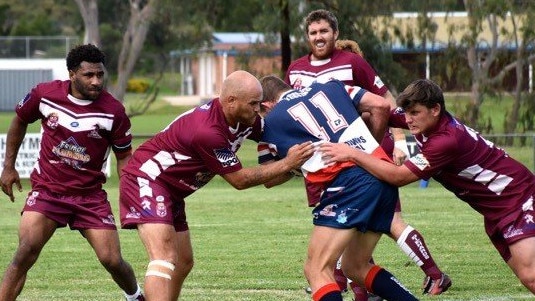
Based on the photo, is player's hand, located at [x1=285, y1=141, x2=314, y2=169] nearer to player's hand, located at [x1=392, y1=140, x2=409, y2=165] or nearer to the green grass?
player's hand, located at [x1=392, y1=140, x2=409, y2=165]

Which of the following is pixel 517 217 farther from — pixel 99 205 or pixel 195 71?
pixel 195 71

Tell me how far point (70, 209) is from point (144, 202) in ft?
3.71

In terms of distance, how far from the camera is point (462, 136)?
317 inches

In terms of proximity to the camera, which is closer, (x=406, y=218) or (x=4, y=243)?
(x=4, y=243)

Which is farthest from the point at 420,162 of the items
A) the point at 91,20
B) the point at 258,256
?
the point at 91,20

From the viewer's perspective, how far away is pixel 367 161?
7.75 metres

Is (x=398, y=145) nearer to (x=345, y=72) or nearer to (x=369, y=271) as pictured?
(x=345, y=72)

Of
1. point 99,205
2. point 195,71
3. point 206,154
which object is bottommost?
point 195,71

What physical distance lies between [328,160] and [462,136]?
95cm

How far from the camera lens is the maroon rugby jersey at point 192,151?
793cm

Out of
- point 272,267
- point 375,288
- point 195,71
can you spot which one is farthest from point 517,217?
point 195,71

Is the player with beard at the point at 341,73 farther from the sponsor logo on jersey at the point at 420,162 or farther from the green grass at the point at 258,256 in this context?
the sponsor logo on jersey at the point at 420,162

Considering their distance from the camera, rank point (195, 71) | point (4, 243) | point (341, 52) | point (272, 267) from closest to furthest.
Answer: point (341, 52) < point (272, 267) < point (4, 243) < point (195, 71)

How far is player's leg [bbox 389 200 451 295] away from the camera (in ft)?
30.9
